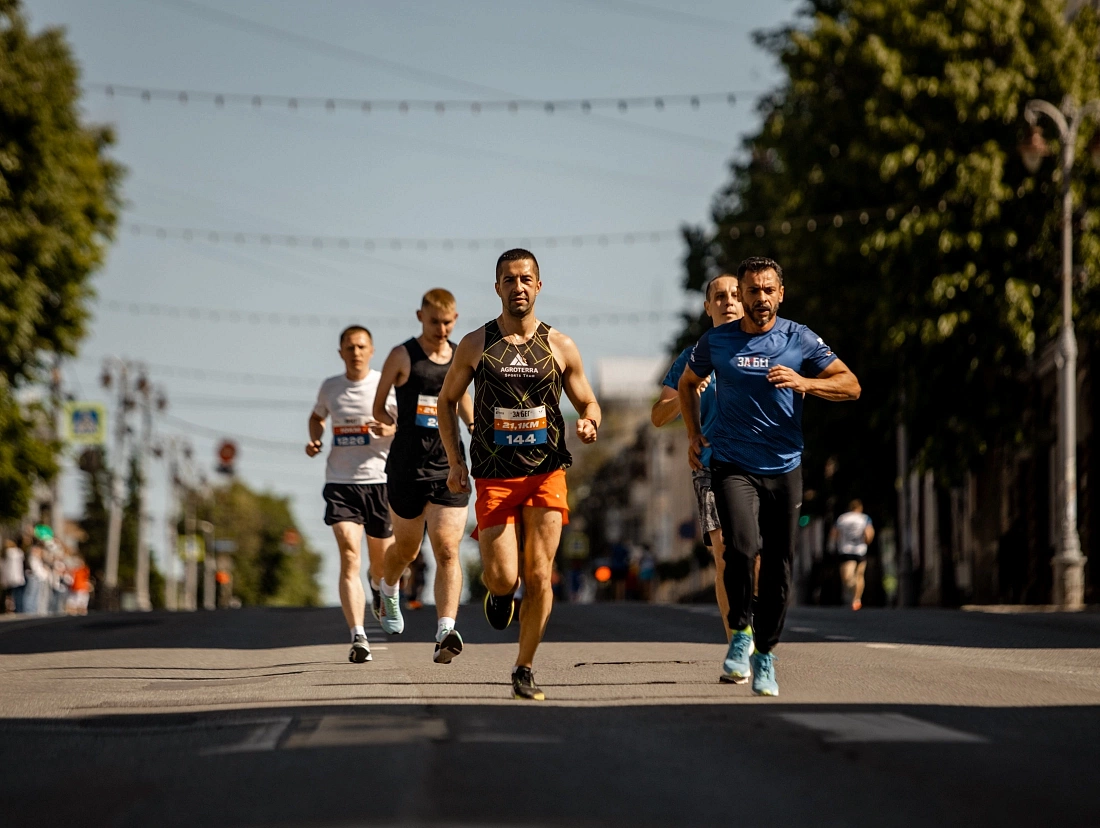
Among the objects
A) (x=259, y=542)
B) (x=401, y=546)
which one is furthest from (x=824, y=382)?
(x=259, y=542)

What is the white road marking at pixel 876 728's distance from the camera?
7.49 metres

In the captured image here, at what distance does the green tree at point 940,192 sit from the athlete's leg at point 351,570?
1863 cm

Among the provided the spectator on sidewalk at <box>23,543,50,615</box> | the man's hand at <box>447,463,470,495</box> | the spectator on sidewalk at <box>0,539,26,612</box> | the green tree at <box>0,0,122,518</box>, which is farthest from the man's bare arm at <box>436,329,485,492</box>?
the spectator on sidewalk at <box>23,543,50,615</box>

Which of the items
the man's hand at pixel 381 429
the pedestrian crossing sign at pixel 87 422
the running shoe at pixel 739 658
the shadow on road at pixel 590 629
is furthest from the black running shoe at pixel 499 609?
the pedestrian crossing sign at pixel 87 422

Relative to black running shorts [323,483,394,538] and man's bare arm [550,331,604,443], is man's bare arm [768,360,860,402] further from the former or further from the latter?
black running shorts [323,483,394,538]

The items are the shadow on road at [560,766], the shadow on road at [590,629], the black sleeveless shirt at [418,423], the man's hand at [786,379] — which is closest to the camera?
the shadow on road at [560,766]

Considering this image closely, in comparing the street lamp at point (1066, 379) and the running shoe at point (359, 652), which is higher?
the street lamp at point (1066, 379)

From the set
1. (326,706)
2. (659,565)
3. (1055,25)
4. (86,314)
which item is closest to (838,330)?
(1055,25)

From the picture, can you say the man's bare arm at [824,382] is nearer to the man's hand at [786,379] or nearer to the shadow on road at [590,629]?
the man's hand at [786,379]

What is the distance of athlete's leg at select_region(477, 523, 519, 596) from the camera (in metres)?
9.56

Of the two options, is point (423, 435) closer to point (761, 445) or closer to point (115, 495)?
point (761, 445)

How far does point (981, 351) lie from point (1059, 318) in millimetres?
1405

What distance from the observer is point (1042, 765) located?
6.83m

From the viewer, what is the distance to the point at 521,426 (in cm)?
952
